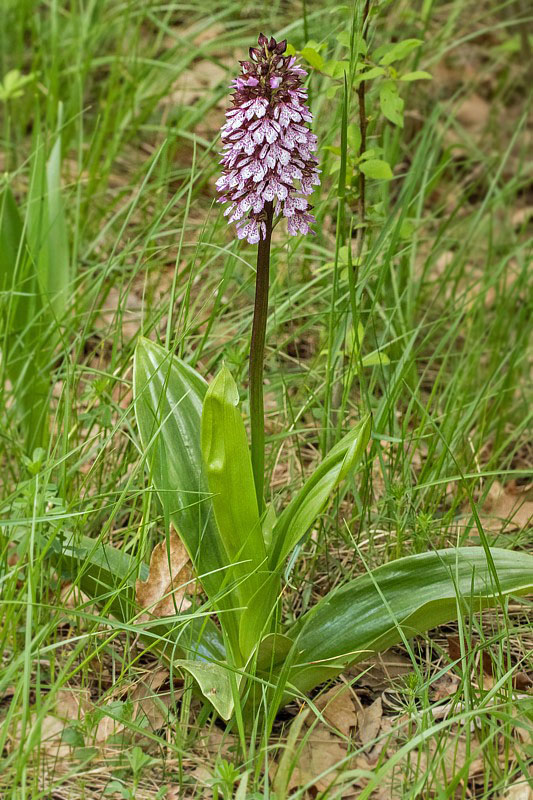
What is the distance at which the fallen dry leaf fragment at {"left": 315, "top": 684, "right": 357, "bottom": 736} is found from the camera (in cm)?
195

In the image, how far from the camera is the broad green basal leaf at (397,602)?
179 cm

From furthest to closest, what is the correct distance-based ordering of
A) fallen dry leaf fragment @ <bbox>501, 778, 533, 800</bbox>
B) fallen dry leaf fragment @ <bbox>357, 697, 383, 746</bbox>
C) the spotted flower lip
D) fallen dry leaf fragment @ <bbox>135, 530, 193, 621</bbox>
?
fallen dry leaf fragment @ <bbox>135, 530, 193, 621</bbox>, fallen dry leaf fragment @ <bbox>357, 697, 383, 746</bbox>, fallen dry leaf fragment @ <bbox>501, 778, 533, 800</bbox>, the spotted flower lip

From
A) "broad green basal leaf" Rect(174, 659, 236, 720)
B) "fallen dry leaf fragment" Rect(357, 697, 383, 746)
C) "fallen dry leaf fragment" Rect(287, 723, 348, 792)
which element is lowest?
"fallen dry leaf fragment" Rect(287, 723, 348, 792)

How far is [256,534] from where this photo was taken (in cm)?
186

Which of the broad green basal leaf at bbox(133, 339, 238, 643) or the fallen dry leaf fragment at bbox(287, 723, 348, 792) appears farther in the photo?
the broad green basal leaf at bbox(133, 339, 238, 643)

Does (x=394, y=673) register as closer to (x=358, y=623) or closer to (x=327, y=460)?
(x=358, y=623)

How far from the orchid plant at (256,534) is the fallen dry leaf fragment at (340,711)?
0.29 ft

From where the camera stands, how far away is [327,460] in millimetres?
1848

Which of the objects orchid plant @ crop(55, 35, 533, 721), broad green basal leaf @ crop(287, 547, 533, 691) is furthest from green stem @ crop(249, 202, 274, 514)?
broad green basal leaf @ crop(287, 547, 533, 691)

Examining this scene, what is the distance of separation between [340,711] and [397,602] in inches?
13.3

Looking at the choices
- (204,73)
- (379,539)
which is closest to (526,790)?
(379,539)

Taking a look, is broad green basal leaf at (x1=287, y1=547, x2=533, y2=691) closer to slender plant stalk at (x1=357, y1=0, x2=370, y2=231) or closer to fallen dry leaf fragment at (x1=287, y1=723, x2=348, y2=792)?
fallen dry leaf fragment at (x1=287, y1=723, x2=348, y2=792)

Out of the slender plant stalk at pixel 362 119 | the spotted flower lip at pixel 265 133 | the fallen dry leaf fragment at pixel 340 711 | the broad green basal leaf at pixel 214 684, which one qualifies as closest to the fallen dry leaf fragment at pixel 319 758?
the fallen dry leaf fragment at pixel 340 711

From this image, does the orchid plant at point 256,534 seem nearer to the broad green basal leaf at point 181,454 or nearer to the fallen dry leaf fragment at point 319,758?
the broad green basal leaf at point 181,454
